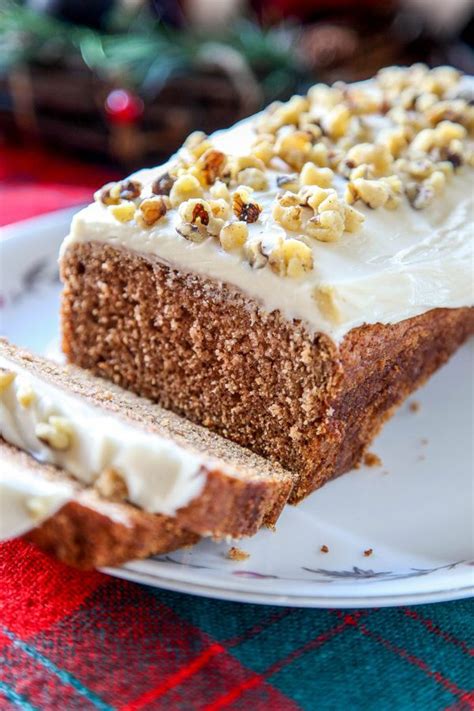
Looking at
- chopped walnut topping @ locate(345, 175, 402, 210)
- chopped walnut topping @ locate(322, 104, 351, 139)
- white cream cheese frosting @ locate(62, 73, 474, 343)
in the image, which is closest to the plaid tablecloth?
white cream cheese frosting @ locate(62, 73, 474, 343)

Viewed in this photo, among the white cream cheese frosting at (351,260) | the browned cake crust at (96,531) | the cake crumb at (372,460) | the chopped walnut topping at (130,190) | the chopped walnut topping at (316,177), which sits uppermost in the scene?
the chopped walnut topping at (316,177)

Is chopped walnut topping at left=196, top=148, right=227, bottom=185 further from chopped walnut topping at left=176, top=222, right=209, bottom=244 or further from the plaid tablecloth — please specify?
the plaid tablecloth

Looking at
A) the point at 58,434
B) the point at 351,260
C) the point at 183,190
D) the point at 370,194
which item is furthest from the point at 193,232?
the point at 58,434

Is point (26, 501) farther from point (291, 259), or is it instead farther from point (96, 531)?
point (291, 259)

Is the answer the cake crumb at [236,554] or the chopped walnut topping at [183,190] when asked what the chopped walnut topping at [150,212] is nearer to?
the chopped walnut topping at [183,190]

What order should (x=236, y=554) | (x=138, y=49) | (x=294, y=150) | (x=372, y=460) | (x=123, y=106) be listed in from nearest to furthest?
1. (x=236, y=554)
2. (x=372, y=460)
3. (x=294, y=150)
4. (x=123, y=106)
5. (x=138, y=49)

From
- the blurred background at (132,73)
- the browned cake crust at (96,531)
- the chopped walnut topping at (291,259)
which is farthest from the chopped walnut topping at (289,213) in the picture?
the blurred background at (132,73)
